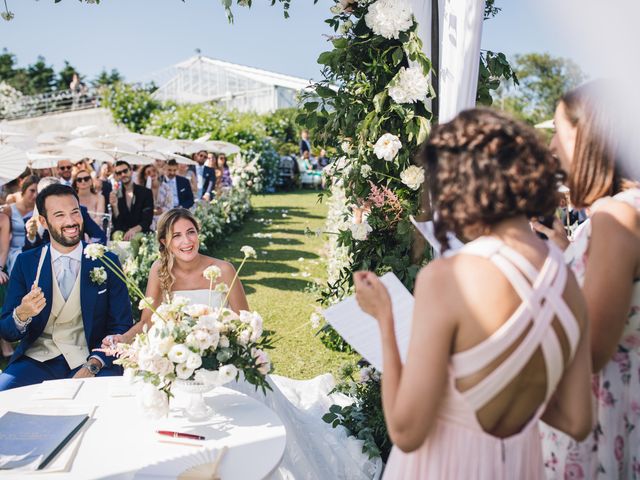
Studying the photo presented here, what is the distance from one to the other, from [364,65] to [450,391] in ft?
7.69

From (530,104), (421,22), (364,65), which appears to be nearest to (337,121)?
(364,65)

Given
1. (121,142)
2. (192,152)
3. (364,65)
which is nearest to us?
(364,65)

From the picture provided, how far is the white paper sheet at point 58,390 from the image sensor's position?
8.44ft

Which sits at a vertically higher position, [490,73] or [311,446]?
[490,73]

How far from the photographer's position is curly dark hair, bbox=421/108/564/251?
1.33m

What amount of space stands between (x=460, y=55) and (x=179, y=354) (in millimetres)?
1805

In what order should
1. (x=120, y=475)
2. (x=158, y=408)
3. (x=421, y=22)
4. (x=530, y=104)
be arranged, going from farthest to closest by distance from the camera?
(x=530, y=104), (x=421, y=22), (x=158, y=408), (x=120, y=475)

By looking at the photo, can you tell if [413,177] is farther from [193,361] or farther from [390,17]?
[193,361]

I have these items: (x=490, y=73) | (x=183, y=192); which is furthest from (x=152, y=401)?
(x=183, y=192)

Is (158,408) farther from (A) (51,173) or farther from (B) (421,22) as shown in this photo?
(A) (51,173)

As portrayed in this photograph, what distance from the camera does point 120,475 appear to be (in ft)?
6.46

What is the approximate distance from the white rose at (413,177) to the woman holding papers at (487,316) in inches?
63.4

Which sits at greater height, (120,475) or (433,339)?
(433,339)

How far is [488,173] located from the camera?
1.33 metres
